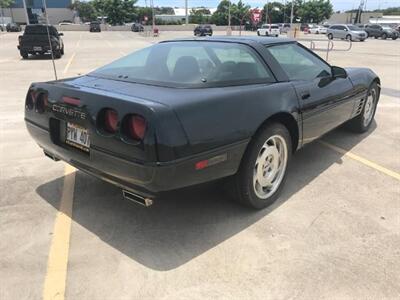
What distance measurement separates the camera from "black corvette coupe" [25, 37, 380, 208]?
2.56 metres

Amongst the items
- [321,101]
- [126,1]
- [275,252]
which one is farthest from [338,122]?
[126,1]

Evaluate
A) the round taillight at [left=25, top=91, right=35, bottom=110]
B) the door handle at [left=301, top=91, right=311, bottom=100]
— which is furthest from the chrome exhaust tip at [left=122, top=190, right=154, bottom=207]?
the door handle at [left=301, top=91, right=311, bottom=100]

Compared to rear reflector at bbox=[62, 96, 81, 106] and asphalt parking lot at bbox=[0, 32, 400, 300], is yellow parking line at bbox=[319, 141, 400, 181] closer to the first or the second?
asphalt parking lot at bbox=[0, 32, 400, 300]

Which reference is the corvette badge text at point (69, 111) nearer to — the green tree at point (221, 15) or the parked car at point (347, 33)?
the parked car at point (347, 33)

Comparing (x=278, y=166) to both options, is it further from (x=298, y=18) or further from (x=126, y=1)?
(x=298, y=18)

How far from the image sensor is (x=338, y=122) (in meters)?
4.59

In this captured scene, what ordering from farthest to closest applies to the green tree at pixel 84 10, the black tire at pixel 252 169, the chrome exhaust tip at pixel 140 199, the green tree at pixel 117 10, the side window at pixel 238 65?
the green tree at pixel 84 10
the green tree at pixel 117 10
the side window at pixel 238 65
the black tire at pixel 252 169
the chrome exhaust tip at pixel 140 199

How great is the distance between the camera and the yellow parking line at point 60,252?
246cm

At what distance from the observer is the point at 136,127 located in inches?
102

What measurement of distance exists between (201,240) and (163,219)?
17.7 inches

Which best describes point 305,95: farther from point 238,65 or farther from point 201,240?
point 201,240

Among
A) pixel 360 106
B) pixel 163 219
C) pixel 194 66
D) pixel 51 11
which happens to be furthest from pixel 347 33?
pixel 51 11

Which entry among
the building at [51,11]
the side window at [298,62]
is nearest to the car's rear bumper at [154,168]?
the side window at [298,62]

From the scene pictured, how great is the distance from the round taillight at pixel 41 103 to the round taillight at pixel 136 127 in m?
1.08
